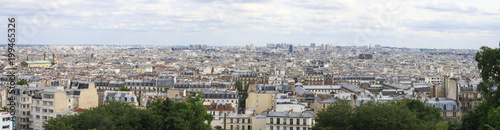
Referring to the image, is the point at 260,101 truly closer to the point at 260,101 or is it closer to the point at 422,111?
the point at 260,101

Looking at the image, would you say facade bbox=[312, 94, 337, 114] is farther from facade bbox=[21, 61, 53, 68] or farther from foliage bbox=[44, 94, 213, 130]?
facade bbox=[21, 61, 53, 68]

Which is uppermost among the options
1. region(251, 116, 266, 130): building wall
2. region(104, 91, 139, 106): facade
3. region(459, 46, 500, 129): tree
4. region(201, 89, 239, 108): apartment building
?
region(459, 46, 500, 129): tree

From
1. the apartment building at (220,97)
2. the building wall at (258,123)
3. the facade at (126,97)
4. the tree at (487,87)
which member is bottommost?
the building wall at (258,123)

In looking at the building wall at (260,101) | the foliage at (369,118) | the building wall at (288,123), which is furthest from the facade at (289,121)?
the building wall at (260,101)

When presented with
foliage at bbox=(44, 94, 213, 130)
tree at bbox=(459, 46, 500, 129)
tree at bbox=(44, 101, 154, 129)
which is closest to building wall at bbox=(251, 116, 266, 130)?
foliage at bbox=(44, 94, 213, 130)

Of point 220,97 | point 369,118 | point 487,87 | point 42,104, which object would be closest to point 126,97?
point 42,104

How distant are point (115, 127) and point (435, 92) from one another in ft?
103

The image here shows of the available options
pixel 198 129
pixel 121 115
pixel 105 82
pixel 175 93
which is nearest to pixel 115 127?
pixel 121 115

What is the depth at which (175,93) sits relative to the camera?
5612cm

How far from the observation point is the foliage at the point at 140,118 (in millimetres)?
31141

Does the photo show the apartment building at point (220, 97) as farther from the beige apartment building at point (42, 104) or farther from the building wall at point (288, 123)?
the building wall at point (288, 123)

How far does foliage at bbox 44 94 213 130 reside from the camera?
3114cm

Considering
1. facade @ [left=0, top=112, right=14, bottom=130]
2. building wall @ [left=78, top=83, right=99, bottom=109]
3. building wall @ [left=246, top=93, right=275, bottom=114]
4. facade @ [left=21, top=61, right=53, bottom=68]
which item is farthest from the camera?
facade @ [left=21, top=61, right=53, bottom=68]

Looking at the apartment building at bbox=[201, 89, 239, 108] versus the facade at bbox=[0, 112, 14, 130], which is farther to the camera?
Result: the apartment building at bbox=[201, 89, 239, 108]
